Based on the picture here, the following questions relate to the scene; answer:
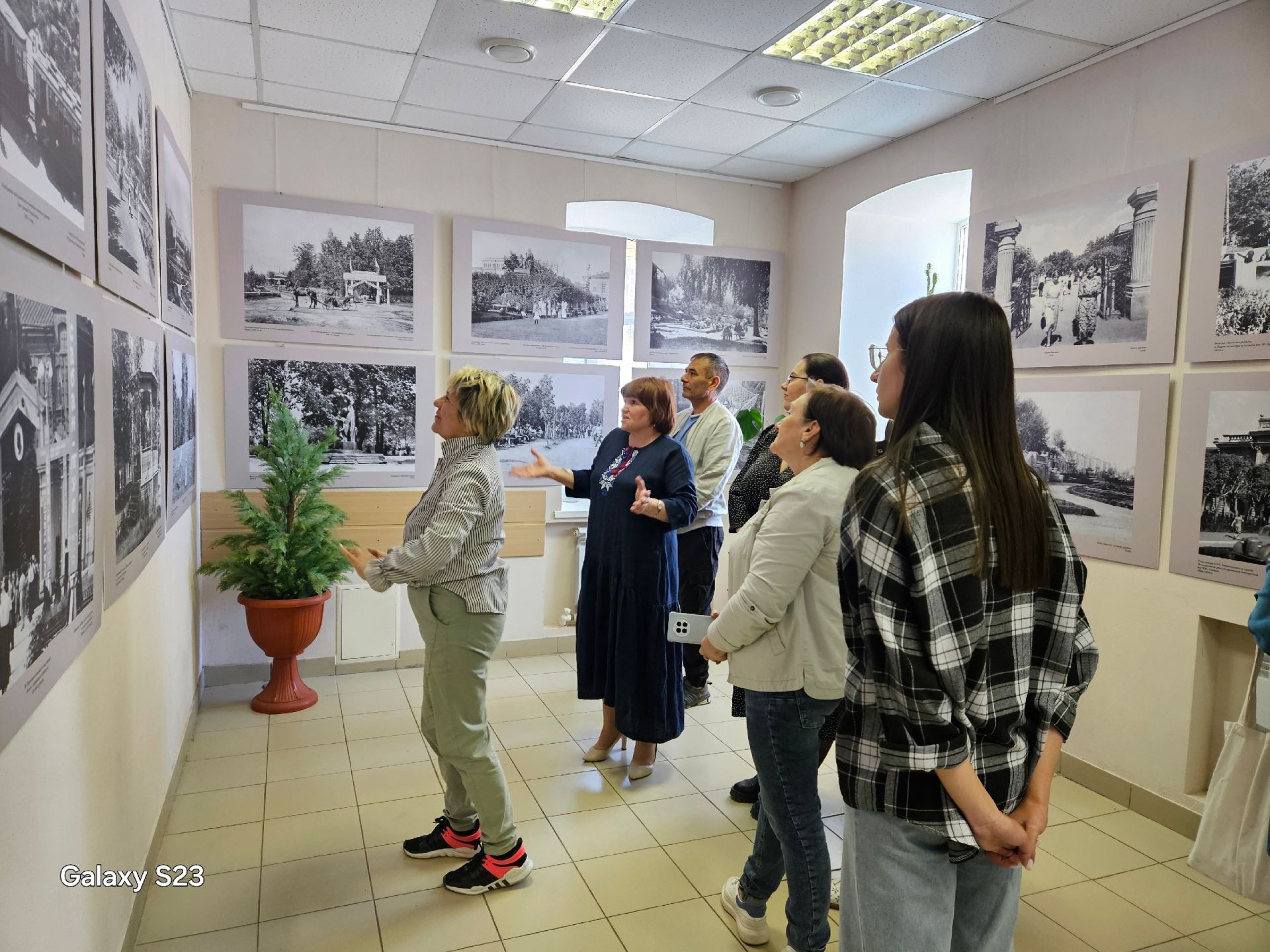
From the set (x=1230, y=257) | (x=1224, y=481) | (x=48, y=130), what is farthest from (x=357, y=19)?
(x=1224, y=481)

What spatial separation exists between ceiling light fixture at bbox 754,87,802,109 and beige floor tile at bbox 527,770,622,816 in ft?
11.3

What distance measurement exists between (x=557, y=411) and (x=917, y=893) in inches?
172

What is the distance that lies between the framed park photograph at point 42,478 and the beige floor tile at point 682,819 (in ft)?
6.94

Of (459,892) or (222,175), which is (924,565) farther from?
(222,175)

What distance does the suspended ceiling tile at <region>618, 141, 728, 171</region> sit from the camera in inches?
202

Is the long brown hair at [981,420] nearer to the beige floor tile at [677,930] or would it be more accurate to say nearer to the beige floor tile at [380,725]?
the beige floor tile at [677,930]

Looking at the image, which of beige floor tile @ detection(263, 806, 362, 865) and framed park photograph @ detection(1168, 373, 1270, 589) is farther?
framed park photograph @ detection(1168, 373, 1270, 589)

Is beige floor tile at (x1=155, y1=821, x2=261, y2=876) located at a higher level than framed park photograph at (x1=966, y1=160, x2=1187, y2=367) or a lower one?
lower

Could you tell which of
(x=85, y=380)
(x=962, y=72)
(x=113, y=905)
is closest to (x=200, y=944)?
(x=113, y=905)

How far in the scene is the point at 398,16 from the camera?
11.2 feet

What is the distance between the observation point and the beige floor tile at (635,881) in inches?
105

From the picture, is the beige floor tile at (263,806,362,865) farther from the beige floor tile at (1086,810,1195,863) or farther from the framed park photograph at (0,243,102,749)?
the beige floor tile at (1086,810,1195,863)

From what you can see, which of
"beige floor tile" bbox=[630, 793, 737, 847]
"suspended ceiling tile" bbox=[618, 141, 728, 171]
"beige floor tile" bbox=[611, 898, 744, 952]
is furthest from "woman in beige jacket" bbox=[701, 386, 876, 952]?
"suspended ceiling tile" bbox=[618, 141, 728, 171]

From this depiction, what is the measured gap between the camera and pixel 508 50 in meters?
3.71
